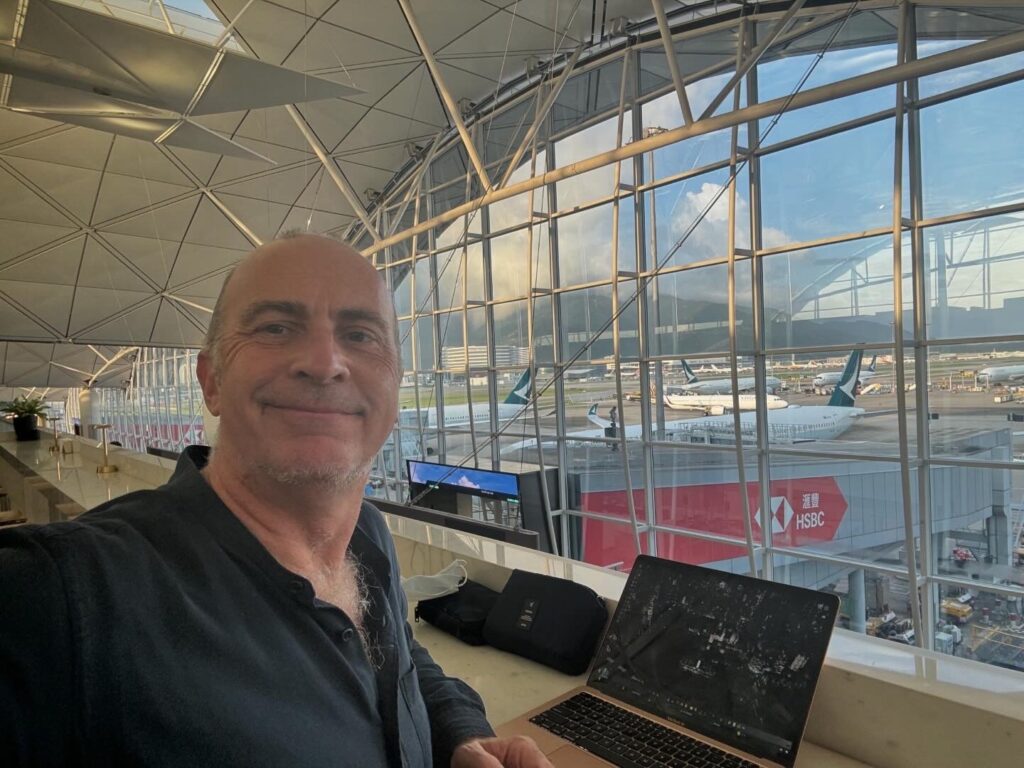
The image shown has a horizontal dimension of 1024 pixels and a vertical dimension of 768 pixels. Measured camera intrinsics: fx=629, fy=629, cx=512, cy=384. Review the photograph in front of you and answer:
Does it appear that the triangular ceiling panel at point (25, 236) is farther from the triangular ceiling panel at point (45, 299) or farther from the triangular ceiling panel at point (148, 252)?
the triangular ceiling panel at point (45, 299)

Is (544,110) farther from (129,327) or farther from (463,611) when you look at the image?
(129,327)

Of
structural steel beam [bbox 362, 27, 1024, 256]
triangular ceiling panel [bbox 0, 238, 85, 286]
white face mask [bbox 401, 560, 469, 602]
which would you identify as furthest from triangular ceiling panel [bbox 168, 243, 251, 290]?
white face mask [bbox 401, 560, 469, 602]

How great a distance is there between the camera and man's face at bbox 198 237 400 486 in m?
1.19

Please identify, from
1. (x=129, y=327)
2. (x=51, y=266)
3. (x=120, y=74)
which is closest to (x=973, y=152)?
(x=120, y=74)

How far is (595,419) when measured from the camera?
44.7 ft

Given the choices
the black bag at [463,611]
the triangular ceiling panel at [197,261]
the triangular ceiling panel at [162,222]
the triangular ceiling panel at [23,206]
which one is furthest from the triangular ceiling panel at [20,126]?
the black bag at [463,611]

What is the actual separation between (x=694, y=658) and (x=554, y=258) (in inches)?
504

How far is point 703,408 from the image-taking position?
11805 mm

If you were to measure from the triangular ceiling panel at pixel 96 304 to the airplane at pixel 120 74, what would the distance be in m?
14.5

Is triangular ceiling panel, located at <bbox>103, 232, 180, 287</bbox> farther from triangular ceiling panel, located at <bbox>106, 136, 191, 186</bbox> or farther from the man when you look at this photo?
the man

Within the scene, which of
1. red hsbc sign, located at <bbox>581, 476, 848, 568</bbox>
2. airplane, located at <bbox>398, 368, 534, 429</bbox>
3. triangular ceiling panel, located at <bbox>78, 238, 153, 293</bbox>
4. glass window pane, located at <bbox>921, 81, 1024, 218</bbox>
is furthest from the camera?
triangular ceiling panel, located at <bbox>78, 238, 153, 293</bbox>

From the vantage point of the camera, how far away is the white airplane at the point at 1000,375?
27.5 feet

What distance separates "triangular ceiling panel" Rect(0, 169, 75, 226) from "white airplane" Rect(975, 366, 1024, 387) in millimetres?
22712

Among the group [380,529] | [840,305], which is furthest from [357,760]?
[840,305]
